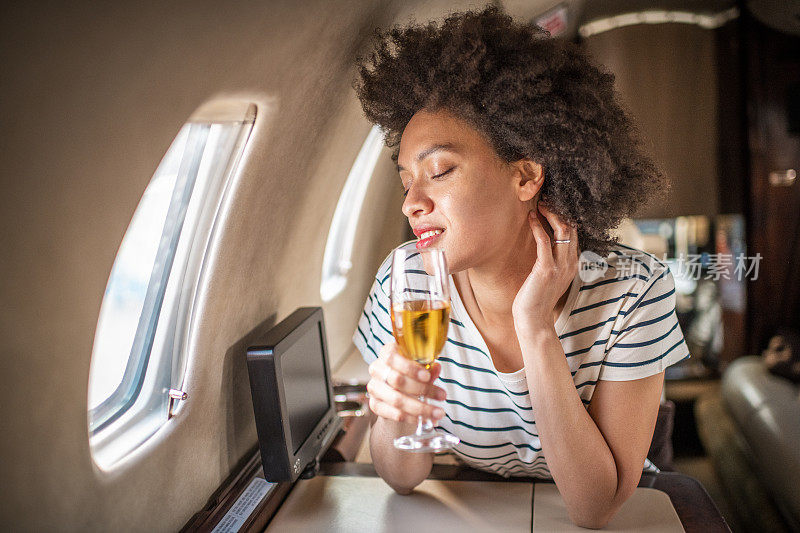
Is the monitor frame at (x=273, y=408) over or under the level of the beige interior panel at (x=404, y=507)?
over

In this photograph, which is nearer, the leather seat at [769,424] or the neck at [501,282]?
the neck at [501,282]

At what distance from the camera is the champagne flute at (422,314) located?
1208 millimetres

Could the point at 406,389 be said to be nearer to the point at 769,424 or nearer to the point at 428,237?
the point at 428,237

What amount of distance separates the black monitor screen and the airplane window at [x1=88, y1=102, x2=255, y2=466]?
0.90 feet

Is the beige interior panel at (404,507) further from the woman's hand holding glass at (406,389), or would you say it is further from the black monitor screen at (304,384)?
the woman's hand holding glass at (406,389)

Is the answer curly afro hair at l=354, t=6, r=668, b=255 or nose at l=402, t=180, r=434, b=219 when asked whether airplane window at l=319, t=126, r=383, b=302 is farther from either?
nose at l=402, t=180, r=434, b=219

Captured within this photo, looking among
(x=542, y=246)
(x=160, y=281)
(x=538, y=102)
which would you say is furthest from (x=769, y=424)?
(x=160, y=281)

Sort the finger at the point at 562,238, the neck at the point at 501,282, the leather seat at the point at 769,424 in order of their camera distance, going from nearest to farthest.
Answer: the finger at the point at 562,238
the neck at the point at 501,282
the leather seat at the point at 769,424

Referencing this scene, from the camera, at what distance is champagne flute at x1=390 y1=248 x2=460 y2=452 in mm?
1208

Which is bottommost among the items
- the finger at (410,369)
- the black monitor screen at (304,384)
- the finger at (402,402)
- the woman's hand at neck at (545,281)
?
the black monitor screen at (304,384)

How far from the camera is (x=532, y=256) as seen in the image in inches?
69.3

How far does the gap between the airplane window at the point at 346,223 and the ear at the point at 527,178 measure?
1149 millimetres

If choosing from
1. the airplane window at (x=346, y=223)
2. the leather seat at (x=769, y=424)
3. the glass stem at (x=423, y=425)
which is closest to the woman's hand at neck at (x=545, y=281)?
the glass stem at (x=423, y=425)

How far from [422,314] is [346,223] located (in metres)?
1.77
